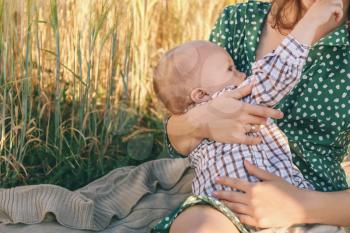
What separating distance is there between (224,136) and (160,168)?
1.94ft

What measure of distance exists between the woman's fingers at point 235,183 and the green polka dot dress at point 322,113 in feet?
0.82

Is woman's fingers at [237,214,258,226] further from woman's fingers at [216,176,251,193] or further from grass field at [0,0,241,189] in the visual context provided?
grass field at [0,0,241,189]

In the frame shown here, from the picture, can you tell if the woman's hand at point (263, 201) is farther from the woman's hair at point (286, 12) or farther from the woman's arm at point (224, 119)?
the woman's hair at point (286, 12)

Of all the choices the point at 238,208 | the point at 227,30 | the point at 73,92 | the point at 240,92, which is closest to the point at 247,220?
the point at 238,208

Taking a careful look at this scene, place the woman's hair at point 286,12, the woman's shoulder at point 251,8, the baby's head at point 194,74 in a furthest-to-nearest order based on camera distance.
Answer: the woman's shoulder at point 251,8
the woman's hair at point 286,12
the baby's head at point 194,74

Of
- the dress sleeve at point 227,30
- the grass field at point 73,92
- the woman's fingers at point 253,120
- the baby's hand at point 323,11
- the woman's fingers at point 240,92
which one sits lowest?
the grass field at point 73,92

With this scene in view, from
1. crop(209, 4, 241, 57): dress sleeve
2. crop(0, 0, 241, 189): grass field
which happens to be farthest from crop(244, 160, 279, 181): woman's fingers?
crop(0, 0, 241, 189): grass field

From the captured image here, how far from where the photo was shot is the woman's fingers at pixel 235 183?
183cm

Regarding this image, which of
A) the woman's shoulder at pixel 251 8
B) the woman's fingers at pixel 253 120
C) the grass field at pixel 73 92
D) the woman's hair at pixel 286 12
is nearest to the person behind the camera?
the woman's fingers at pixel 253 120

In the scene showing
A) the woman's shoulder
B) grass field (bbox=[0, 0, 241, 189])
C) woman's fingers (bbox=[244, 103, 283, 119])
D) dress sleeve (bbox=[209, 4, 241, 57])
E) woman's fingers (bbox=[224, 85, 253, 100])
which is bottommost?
grass field (bbox=[0, 0, 241, 189])

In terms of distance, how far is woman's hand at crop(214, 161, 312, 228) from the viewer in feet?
5.97

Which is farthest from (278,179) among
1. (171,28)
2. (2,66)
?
(171,28)

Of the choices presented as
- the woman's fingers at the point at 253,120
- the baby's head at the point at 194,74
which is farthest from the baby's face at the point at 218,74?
the woman's fingers at the point at 253,120

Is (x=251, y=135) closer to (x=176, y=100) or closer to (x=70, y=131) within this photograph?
(x=176, y=100)
